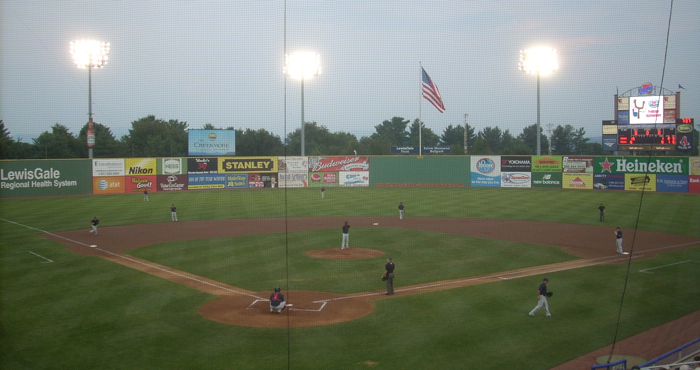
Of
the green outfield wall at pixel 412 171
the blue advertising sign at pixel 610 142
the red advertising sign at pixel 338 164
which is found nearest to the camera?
the blue advertising sign at pixel 610 142

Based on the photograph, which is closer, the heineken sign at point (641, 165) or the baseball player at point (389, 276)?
the baseball player at point (389, 276)

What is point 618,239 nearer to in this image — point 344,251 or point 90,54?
point 344,251

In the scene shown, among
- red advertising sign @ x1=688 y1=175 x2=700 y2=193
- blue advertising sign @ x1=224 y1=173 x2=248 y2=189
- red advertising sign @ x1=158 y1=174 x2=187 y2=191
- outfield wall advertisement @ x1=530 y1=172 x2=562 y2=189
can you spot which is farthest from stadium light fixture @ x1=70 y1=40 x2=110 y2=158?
red advertising sign @ x1=688 y1=175 x2=700 y2=193

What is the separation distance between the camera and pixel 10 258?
1877cm

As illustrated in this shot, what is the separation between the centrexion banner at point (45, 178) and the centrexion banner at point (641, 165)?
44086 millimetres

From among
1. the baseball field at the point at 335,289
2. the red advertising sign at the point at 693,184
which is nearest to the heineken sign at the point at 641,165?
the red advertising sign at the point at 693,184

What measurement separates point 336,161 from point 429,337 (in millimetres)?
39003

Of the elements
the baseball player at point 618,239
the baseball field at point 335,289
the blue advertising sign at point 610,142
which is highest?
the blue advertising sign at point 610,142

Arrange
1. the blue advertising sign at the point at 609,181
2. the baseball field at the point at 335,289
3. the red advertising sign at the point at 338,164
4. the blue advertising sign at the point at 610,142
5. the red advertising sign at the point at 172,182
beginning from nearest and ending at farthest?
1. the baseball field at the point at 335,289
2. the blue advertising sign at the point at 610,142
3. the blue advertising sign at the point at 609,181
4. the red advertising sign at the point at 172,182
5. the red advertising sign at the point at 338,164

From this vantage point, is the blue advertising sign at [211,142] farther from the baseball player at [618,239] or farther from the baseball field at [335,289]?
the baseball player at [618,239]

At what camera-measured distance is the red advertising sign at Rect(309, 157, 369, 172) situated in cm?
4872

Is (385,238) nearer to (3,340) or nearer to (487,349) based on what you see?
(487,349)

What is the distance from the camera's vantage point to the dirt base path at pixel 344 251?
38.0 feet

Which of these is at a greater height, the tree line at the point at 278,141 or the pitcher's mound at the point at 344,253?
the tree line at the point at 278,141
